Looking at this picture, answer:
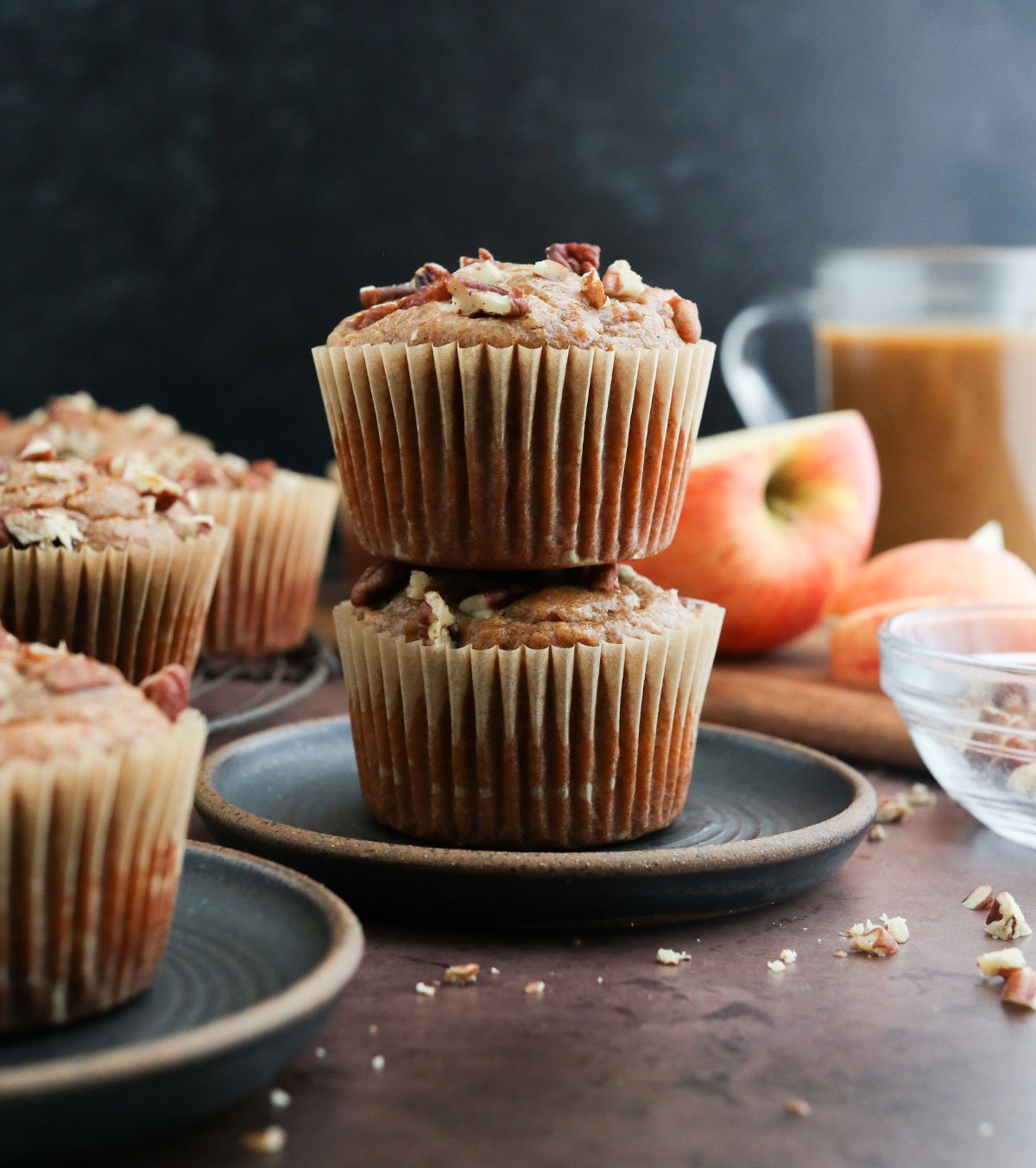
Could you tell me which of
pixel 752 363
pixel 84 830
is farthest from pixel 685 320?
pixel 752 363

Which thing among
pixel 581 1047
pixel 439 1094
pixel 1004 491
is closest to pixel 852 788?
pixel 581 1047

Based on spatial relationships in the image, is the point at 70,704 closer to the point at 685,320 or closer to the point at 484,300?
the point at 484,300

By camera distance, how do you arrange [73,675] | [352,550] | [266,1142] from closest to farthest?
1. [266,1142]
2. [73,675]
3. [352,550]

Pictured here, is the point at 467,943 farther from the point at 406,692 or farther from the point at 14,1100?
the point at 14,1100

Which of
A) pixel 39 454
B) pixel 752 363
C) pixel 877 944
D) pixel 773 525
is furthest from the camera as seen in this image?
pixel 752 363

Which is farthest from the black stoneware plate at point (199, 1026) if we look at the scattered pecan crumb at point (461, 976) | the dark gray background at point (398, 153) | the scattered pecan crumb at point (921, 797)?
the dark gray background at point (398, 153)

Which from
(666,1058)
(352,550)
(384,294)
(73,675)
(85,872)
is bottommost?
(352,550)

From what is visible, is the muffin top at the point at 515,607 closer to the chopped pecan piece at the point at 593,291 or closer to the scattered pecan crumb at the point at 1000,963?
the chopped pecan piece at the point at 593,291
